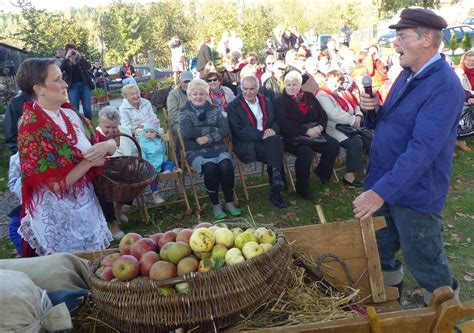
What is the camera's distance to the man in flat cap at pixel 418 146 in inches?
98.3

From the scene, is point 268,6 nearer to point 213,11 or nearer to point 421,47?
point 213,11

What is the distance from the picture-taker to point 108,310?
76.2 inches

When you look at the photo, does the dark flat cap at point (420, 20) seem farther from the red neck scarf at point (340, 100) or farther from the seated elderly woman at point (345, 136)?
the red neck scarf at point (340, 100)

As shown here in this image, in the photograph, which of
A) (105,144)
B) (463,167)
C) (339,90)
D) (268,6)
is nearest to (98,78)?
(339,90)

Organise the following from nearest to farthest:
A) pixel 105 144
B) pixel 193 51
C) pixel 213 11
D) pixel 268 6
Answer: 1. pixel 105 144
2. pixel 213 11
3. pixel 193 51
4. pixel 268 6

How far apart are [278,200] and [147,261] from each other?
165 inches

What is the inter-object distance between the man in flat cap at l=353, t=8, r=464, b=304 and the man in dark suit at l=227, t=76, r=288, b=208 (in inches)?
124

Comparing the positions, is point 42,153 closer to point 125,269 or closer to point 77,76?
point 125,269

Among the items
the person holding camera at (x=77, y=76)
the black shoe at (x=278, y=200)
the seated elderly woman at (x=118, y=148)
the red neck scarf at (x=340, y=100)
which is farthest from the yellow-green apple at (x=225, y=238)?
the person holding camera at (x=77, y=76)

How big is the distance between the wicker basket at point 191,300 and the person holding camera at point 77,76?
9603 millimetres

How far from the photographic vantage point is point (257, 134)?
6160mm

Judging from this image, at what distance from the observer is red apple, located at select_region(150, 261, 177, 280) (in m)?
1.89

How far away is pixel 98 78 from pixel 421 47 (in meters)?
18.8

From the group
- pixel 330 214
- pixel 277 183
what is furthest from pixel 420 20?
pixel 277 183
